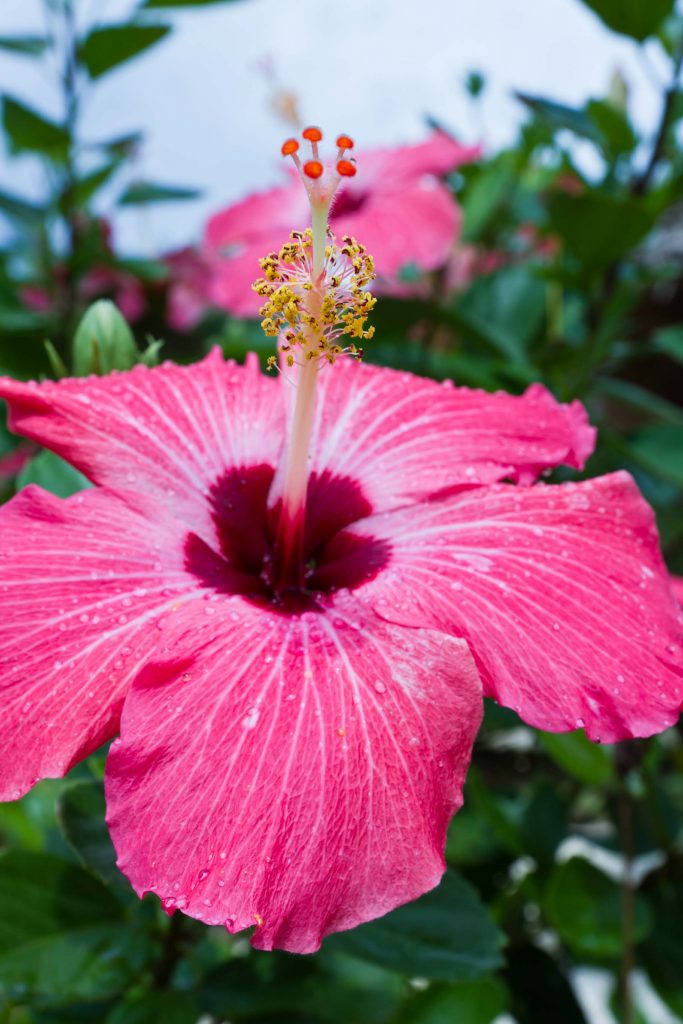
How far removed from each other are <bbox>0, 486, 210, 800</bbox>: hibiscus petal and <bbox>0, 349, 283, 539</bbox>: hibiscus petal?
2.4 inches

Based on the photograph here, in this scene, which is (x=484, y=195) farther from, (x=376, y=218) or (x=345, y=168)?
(x=345, y=168)

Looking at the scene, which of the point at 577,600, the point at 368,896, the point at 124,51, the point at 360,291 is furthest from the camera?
the point at 124,51

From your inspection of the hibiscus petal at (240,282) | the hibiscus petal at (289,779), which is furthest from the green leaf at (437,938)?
the hibiscus petal at (240,282)

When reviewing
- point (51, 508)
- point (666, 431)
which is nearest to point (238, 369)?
point (51, 508)

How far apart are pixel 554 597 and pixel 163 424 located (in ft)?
1.31

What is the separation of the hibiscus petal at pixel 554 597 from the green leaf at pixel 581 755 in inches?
18.1

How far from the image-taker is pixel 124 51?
1.82 m

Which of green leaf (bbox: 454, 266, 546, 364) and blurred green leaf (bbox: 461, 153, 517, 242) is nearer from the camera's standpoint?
green leaf (bbox: 454, 266, 546, 364)

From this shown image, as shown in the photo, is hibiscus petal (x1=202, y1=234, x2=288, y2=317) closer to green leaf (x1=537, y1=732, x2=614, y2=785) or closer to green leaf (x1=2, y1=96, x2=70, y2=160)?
green leaf (x1=2, y1=96, x2=70, y2=160)

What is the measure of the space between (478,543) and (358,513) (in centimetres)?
16

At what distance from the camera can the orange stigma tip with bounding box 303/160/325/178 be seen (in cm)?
82

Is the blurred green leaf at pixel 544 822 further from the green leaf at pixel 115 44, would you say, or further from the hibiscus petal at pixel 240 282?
the green leaf at pixel 115 44

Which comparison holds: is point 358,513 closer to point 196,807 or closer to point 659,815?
point 196,807

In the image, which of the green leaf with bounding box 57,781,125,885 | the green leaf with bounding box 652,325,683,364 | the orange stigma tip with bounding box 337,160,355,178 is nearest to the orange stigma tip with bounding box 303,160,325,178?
the orange stigma tip with bounding box 337,160,355,178
